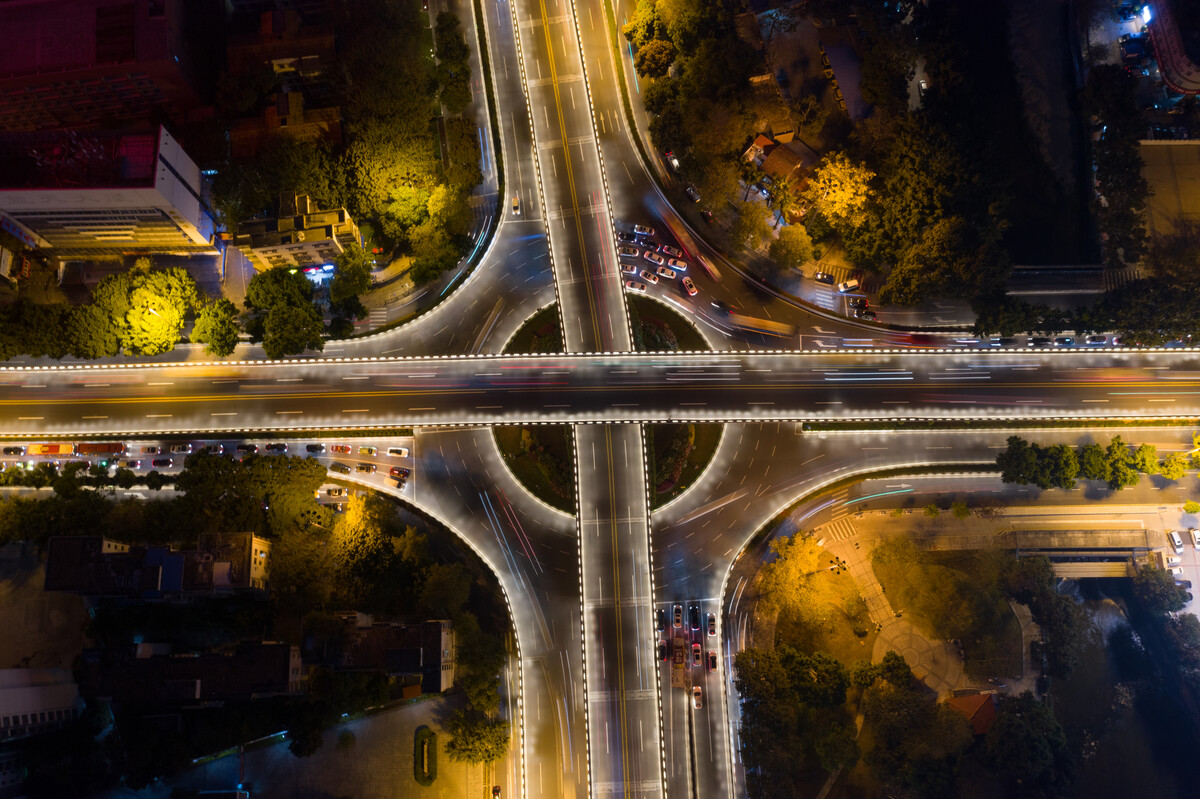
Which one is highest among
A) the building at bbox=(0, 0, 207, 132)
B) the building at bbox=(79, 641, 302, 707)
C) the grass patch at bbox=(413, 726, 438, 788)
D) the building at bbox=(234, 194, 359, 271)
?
the building at bbox=(0, 0, 207, 132)

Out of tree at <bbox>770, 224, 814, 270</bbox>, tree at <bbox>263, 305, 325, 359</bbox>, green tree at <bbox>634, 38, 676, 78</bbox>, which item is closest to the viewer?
tree at <bbox>263, 305, 325, 359</bbox>

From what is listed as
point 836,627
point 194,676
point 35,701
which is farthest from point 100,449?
point 836,627

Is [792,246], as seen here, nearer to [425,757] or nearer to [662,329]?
[662,329]

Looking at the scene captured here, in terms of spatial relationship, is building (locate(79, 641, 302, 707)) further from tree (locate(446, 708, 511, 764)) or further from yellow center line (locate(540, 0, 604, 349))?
yellow center line (locate(540, 0, 604, 349))

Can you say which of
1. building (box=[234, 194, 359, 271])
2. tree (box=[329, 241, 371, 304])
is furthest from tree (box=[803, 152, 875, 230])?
building (box=[234, 194, 359, 271])

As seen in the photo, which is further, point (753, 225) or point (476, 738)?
point (753, 225)
